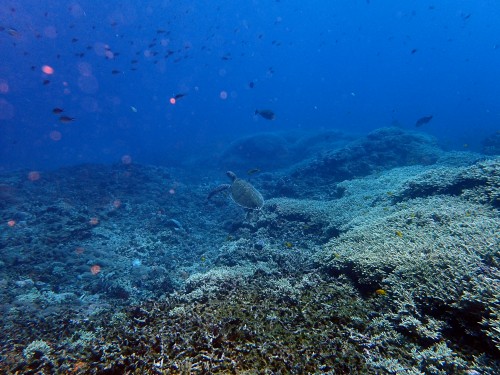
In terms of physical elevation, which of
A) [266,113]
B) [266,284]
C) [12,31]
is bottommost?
[266,284]

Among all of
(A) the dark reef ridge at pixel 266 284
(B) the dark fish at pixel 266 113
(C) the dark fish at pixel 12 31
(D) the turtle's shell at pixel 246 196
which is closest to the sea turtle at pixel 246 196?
(D) the turtle's shell at pixel 246 196

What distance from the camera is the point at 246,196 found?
→ 1145 centimetres

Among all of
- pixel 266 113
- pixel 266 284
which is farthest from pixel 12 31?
pixel 266 284

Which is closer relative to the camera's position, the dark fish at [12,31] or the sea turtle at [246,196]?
the sea turtle at [246,196]

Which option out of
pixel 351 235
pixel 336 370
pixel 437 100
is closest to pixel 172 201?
pixel 351 235

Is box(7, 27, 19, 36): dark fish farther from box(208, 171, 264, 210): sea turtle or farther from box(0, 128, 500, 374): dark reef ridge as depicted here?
box(208, 171, 264, 210): sea turtle

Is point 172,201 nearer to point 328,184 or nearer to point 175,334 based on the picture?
point 328,184

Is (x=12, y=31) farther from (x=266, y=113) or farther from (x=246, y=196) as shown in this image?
(x=246, y=196)

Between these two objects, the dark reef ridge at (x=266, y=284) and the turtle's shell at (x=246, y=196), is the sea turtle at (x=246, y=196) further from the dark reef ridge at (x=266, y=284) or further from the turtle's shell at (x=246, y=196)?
the dark reef ridge at (x=266, y=284)

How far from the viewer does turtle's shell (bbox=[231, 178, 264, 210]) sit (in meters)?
11.3

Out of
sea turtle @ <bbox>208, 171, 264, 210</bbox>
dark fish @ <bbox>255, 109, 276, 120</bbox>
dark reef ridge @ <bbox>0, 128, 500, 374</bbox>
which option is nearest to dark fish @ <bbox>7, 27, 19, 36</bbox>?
dark reef ridge @ <bbox>0, 128, 500, 374</bbox>

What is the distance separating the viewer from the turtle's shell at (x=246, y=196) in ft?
37.1

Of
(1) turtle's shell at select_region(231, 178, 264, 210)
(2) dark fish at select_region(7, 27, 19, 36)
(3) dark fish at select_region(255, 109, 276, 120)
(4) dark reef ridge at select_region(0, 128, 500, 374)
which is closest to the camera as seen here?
(4) dark reef ridge at select_region(0, 128, 500, 374)

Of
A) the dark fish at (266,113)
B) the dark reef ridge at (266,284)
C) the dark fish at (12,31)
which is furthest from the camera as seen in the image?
the dark fish at (266,113)
